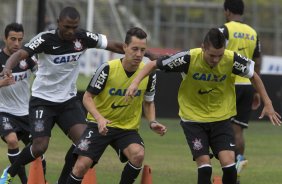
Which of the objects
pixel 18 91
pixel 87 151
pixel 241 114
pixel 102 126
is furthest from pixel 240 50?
pixel 102 126

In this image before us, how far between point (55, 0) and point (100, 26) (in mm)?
2197

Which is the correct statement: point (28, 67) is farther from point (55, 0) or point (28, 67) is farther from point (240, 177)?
point (55, 0)

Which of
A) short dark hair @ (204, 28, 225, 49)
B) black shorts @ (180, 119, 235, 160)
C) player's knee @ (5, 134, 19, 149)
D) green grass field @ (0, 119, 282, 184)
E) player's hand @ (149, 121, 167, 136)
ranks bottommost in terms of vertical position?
green grass field @ (0, 119, 282, 184)

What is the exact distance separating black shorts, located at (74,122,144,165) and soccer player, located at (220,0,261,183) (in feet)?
9.63

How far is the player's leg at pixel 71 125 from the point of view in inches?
436

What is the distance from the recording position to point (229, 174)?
10102mm

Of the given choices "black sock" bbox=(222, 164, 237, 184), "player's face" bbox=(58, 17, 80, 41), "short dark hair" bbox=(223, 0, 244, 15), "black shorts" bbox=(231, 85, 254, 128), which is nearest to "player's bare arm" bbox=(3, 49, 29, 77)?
"player's face" bbox=(58, 17, 80, 41)

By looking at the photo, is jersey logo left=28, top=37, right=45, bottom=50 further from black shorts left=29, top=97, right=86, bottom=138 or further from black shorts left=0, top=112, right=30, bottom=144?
black shorts left=0, top=112, right=30, bottom=144

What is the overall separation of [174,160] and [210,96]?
16.3ft

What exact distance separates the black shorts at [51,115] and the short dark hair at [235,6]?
2.92m

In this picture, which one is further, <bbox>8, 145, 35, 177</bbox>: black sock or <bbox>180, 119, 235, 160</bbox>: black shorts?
<bbox>8, 145, 35, 177</bbox>: black sock

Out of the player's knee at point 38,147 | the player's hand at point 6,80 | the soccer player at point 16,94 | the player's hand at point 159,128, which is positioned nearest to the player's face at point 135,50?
the player's hand at point 159,128

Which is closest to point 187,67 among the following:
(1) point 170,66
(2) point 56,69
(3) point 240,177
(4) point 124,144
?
(1) point 170,66

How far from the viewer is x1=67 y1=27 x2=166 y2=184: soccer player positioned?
1006cm
